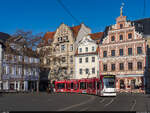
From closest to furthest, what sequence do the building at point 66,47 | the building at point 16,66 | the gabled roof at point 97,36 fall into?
the building at point 16,66, the gabled roof at point 97,36, the building at point 66,47

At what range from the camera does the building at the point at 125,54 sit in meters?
47.1

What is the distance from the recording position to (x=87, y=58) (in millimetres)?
54875

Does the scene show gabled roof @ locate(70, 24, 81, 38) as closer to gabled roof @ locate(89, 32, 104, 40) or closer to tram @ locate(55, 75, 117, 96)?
gabled roof @ locate(89, 32, 104, 40)

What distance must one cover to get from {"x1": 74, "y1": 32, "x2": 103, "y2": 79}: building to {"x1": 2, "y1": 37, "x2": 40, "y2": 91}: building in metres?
9.87

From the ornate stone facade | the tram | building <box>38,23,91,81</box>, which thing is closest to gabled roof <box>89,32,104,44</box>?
the ornate stone facade

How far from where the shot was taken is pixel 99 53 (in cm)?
5278

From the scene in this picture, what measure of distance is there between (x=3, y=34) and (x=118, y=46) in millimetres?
27024

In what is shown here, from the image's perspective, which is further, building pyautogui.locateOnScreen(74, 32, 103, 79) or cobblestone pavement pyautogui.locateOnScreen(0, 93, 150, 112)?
building pyautogui.locateOnScreen(74, 32, 103, 79)

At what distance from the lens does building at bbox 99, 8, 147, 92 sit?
155 feet

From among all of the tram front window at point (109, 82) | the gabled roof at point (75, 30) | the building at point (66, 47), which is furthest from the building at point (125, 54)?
the tram front window at point (109, 82)

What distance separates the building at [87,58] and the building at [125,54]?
197 centimetres

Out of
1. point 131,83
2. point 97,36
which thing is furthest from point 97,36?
point 131,83

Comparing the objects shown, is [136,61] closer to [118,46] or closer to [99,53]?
[118,46]

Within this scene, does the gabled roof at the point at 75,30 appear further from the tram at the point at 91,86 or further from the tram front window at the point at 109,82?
the tram front window at the point at 109,82
